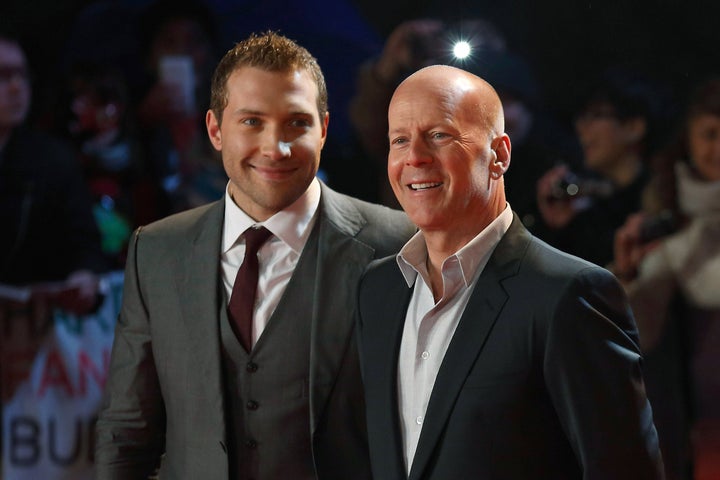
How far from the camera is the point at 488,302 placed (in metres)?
1.61

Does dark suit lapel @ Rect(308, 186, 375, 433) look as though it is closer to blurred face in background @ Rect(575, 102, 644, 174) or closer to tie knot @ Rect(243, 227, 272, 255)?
tie knot @ Rect(243, 227, 272, 255)

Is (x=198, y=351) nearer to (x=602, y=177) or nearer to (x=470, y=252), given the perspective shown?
(x=470, y=252)

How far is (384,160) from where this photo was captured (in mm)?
4012

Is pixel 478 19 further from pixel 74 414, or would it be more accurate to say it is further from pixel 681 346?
pixel 74 414

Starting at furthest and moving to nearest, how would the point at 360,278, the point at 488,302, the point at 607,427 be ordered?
the point at 360,278 < the point at 488,302 < the point at 607,427

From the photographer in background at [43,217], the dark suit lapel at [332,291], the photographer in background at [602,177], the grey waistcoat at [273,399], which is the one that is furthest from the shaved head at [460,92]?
the photographer in background at [43,217]

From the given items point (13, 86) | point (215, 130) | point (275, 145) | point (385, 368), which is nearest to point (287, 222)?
point (275, 145)

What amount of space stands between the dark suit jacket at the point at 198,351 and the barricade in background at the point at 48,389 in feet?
6.80

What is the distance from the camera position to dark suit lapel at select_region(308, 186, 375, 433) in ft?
6.36

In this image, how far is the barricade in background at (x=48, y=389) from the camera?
4184 mm

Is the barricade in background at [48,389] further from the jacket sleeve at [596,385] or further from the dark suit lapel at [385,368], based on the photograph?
the jacket sleeve at [596,385]

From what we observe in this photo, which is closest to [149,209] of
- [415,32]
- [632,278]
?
[415,32]

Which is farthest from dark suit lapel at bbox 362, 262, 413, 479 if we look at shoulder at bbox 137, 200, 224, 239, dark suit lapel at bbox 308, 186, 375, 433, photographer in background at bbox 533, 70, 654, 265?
photographer in background at bbox 533, 70, 654, 265

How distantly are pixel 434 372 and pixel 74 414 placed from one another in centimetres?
296
